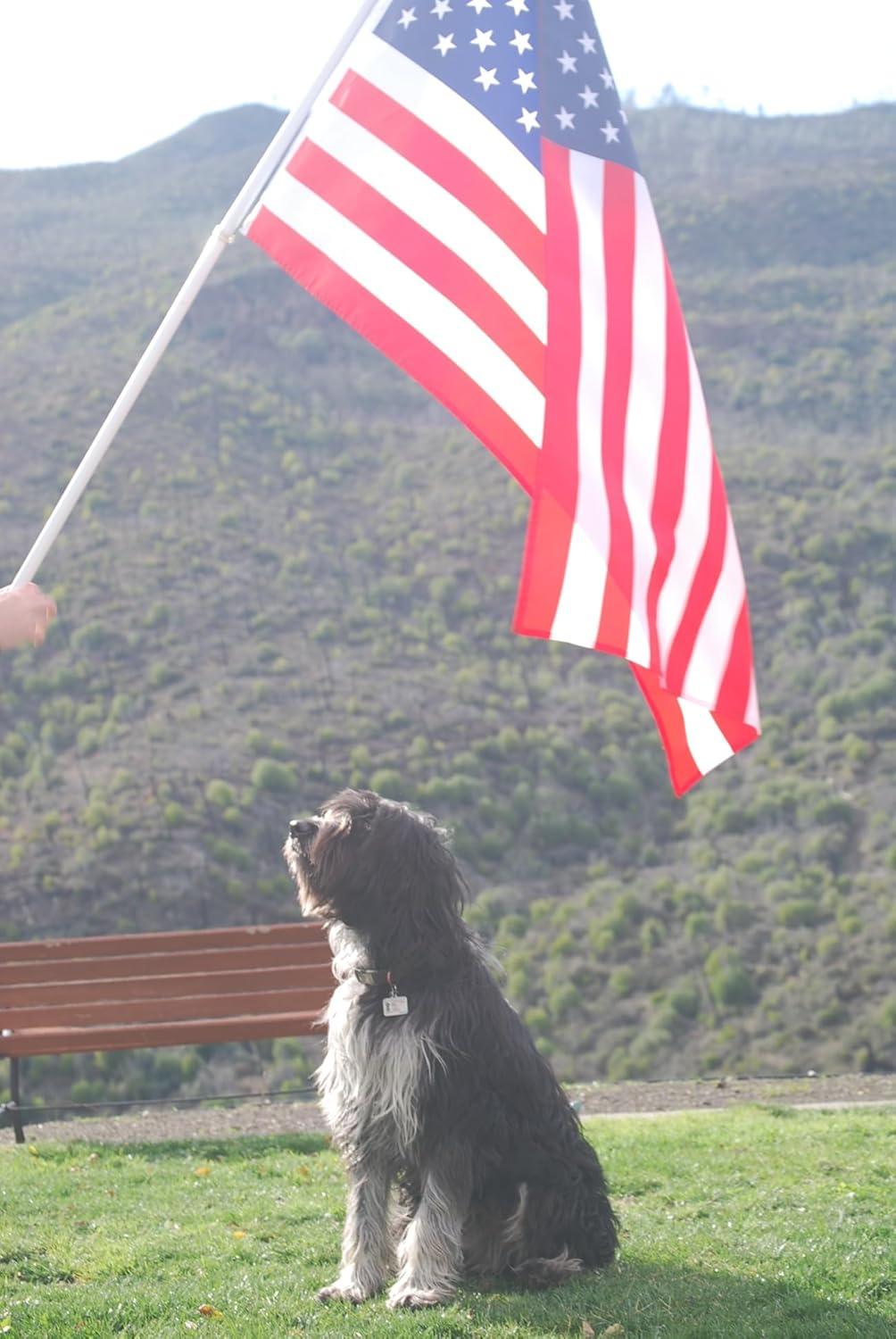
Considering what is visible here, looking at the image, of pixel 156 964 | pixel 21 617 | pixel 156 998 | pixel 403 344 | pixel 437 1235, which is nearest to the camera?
pixel 21 617

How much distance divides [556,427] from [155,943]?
5.30 meters

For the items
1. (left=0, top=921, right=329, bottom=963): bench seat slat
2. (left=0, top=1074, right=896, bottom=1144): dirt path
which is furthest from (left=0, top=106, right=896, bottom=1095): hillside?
(left=0, top=921, right=329, bottom=963): bench seat slat

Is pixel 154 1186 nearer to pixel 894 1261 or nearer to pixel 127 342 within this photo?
pixel 894 1261

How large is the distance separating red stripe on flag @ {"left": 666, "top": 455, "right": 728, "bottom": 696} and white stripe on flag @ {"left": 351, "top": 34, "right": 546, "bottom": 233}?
134 centimetres

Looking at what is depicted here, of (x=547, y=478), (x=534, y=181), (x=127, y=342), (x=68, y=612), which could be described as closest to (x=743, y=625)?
(x=547, y=478)

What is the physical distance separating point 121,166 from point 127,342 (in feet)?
113

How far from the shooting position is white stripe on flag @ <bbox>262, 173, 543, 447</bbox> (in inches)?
225

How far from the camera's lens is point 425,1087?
481 centimetres

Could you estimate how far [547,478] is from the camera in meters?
5.65

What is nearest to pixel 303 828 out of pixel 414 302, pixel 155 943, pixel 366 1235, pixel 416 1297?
pixel 366 1235

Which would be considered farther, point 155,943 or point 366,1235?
point 155,943

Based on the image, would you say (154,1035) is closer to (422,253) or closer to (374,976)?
(374,976)

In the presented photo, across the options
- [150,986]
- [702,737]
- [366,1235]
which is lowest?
[366,1235]

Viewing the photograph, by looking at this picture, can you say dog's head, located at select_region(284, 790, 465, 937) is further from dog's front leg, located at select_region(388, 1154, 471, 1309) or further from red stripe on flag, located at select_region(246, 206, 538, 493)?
red stripe on flag, located at select_region(246, 206, 538, 493)
